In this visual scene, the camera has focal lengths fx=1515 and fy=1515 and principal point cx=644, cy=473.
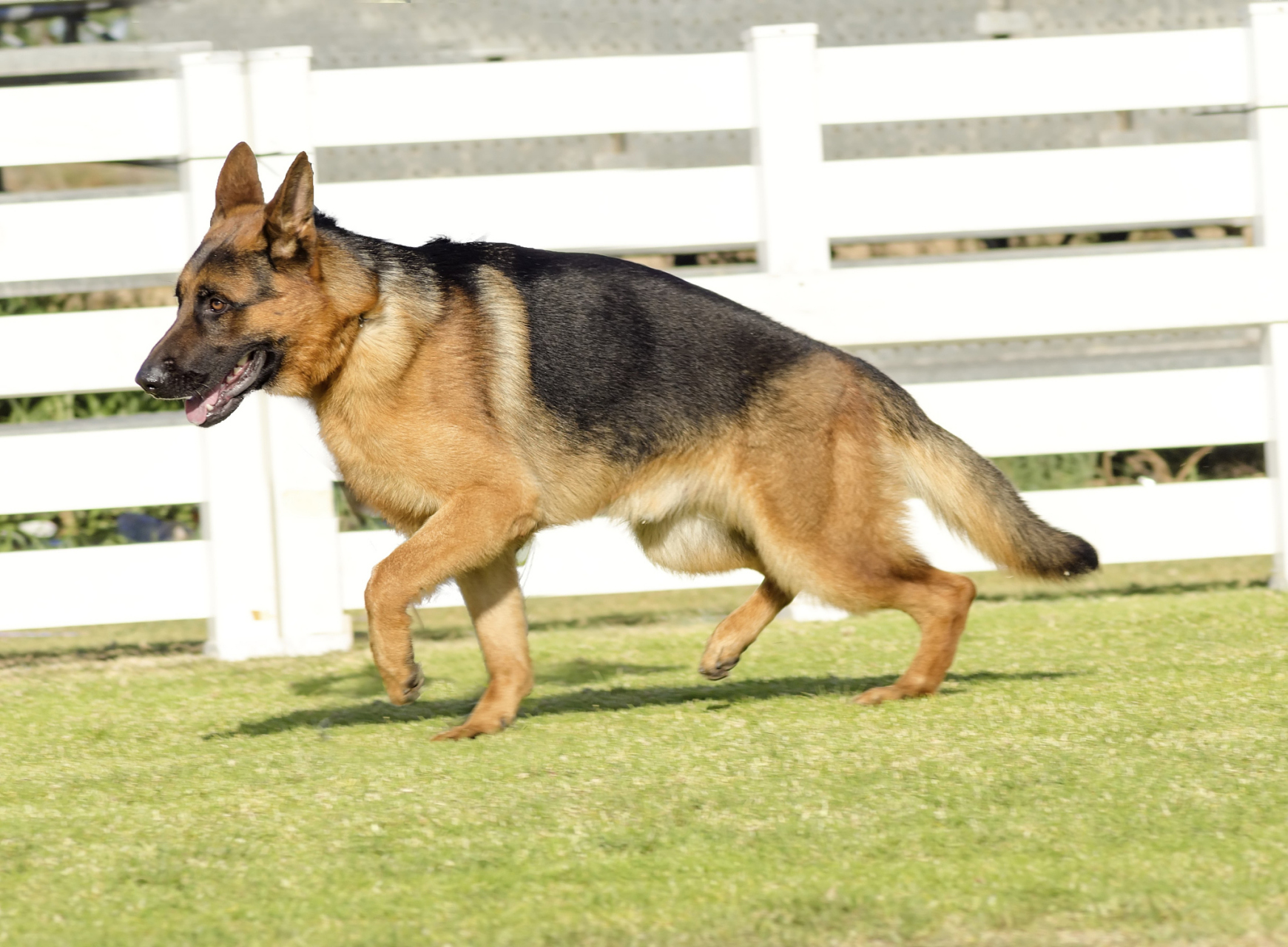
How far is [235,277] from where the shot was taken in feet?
13.2

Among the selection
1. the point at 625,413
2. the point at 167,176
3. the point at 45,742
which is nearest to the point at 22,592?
the point at 45,742

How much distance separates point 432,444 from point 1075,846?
201cm

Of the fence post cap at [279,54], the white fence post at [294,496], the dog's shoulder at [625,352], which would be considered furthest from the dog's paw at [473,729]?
the fence post cap at [279,54]

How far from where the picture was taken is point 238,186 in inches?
171

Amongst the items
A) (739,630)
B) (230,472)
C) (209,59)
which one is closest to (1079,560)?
(739,630)

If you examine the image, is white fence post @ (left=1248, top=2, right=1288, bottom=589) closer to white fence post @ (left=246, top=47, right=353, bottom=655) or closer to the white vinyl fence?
the white vinyl fence

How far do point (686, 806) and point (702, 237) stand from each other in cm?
324

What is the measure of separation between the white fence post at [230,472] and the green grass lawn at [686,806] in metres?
0.46

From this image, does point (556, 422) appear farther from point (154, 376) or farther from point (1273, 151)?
point (1273, 151)

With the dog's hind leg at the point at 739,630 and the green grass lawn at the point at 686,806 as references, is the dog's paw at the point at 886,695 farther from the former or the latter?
the dog's hind leg at the point at 739,630

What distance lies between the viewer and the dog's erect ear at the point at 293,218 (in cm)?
397

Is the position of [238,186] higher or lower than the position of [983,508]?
higher

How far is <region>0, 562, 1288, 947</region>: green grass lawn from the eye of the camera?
2.61 m

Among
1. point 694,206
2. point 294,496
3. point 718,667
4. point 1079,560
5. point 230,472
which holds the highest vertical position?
point 694,206
